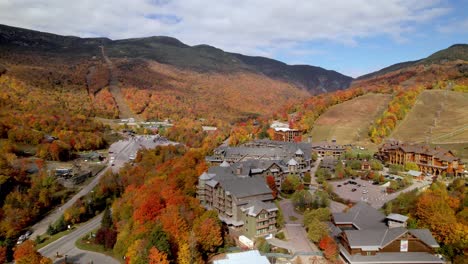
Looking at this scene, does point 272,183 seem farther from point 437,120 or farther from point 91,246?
point 437,120

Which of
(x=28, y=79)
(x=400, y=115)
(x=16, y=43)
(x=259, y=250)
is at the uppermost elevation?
(x=16, y=43)

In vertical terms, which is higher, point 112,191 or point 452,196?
point 452,196

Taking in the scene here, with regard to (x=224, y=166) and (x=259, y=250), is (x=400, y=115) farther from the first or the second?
(x=259, y=250)

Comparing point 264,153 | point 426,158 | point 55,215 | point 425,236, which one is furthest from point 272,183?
point 55,215

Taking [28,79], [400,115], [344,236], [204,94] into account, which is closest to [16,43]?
[28,79]

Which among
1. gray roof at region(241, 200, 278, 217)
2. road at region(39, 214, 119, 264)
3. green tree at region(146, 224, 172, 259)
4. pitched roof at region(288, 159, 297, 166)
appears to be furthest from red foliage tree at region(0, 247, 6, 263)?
Result: pitched roof at region(288, 159, 297, 166)

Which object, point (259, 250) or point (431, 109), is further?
point (431, 109)
